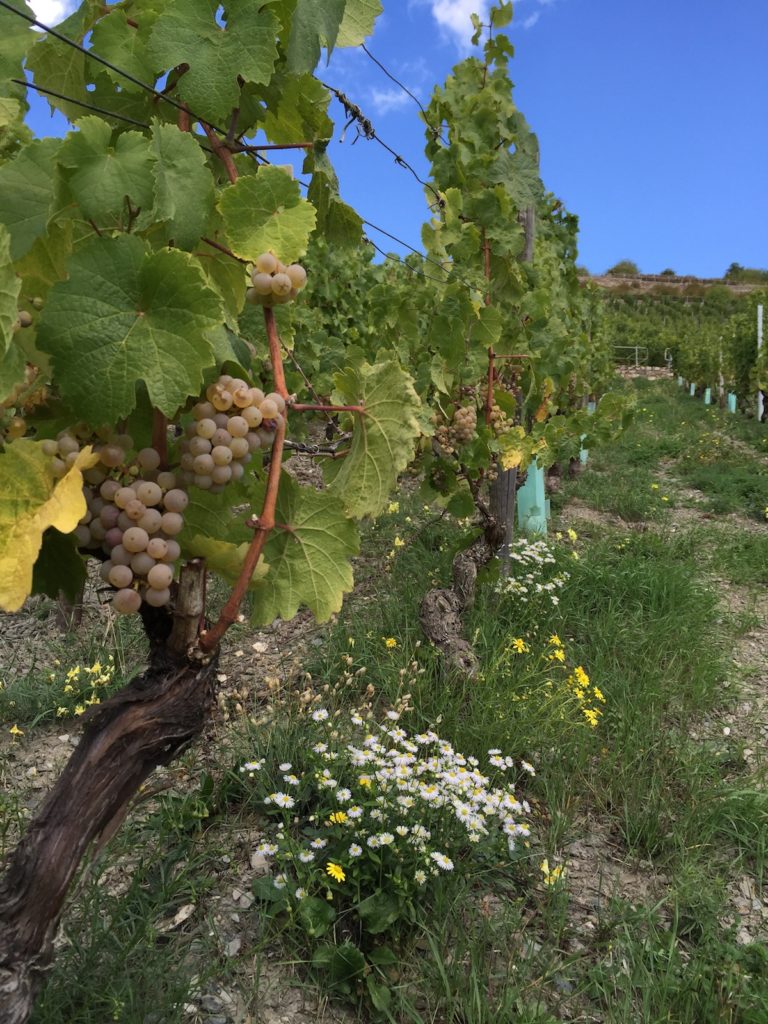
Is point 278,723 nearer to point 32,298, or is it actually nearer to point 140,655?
point 140,655

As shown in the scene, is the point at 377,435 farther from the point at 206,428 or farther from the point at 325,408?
the point at 206,428

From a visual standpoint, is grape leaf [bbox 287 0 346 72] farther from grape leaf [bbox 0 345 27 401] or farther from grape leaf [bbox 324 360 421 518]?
grape leaf [bbox 0 345 27 401]

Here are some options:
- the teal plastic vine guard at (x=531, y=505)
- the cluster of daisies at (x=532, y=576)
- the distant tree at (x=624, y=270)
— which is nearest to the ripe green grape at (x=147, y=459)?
the cluster of daisies at (x=532, y=576)

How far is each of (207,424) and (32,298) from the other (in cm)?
34

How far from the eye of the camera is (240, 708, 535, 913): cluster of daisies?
2.11 metres

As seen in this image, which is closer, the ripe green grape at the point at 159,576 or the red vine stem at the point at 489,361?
the ripe green grape at the point at 159,576

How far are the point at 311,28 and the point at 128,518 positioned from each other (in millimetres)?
826

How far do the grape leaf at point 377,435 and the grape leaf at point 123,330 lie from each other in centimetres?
44

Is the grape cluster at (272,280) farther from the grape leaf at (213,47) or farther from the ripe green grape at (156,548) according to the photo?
the ripe green grape at (156,548)

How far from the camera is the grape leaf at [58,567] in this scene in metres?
1.21

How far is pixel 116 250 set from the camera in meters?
1.06

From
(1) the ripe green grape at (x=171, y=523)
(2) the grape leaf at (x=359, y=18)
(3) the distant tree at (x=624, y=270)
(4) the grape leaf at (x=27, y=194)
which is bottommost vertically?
(1) the ripe green grape at (x=171, y=523)

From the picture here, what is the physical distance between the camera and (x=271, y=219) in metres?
1.25

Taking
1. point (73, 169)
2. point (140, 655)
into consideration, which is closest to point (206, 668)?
point (73, 169)
